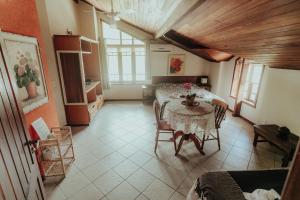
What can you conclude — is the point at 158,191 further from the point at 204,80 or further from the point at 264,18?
the point at 204,80

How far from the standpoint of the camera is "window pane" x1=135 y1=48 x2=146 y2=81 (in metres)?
5.73

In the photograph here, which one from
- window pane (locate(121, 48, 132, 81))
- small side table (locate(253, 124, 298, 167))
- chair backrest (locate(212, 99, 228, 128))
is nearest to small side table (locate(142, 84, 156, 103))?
window pane (locate(121, 48, 132, 81))

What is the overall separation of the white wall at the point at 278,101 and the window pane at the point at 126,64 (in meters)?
3.86

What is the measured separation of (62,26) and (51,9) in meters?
0.53

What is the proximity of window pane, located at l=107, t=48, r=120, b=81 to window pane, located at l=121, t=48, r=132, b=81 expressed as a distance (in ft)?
0.77

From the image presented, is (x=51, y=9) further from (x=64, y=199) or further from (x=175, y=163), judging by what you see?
(x=175, y=163)

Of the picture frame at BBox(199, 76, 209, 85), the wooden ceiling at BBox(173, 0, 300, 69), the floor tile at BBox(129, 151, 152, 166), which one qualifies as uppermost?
the wooden ceiling at BBox(173, 0, 300, 69)

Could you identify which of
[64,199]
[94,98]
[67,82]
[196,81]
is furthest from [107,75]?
[64,199]

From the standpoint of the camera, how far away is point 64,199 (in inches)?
76.9

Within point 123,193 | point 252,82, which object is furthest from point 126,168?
point 252,82

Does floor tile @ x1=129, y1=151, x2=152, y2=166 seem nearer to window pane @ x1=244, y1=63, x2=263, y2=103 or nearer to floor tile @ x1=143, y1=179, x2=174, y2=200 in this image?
floor tile @ x1=143, y1=179, x2=174, y2=200

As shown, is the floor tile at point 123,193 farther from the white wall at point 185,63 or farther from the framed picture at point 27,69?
the white wall at point 185,63

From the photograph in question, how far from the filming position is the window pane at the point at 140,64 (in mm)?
5726

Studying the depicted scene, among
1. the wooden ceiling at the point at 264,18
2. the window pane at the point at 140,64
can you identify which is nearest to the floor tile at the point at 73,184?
the wooden ceiling at the point at 264,18
